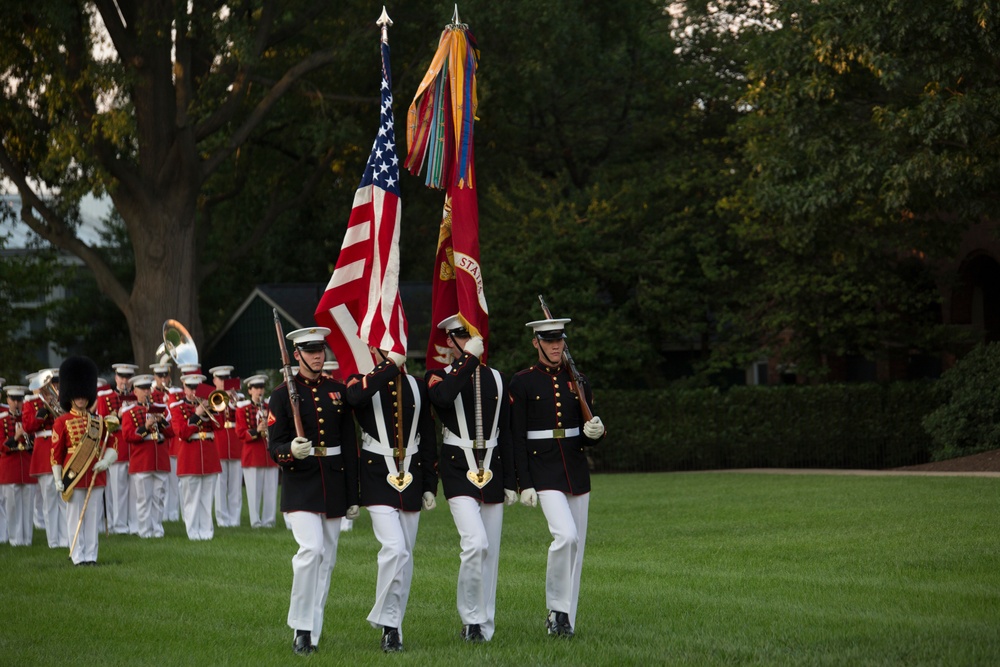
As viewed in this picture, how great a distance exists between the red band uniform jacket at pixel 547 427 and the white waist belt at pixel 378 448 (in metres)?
0.86

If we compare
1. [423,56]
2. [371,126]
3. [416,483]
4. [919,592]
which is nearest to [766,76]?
[423,56]

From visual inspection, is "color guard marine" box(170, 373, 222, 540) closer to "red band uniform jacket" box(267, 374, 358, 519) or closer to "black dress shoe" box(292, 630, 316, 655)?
"red band uniform jacket" box(267, 374, 358, 519)

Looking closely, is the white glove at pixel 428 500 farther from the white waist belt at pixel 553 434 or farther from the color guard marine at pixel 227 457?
the color guard marine at pixel 227 457

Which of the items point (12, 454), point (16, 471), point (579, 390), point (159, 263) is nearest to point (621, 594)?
point (579, 390)

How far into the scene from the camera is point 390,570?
379 inches

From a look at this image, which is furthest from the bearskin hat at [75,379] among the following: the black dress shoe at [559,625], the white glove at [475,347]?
the black dress shoe at [559,625]

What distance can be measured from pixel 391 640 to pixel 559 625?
128 cm

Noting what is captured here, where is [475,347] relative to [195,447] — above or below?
above

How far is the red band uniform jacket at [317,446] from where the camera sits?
32.1ft

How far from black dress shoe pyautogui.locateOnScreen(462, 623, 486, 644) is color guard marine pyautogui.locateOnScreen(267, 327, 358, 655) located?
3.56 feet

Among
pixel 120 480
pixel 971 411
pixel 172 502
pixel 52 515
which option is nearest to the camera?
pixel 52 515

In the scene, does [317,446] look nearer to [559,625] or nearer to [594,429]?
[594,429]

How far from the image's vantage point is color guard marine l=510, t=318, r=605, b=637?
10.0 meters

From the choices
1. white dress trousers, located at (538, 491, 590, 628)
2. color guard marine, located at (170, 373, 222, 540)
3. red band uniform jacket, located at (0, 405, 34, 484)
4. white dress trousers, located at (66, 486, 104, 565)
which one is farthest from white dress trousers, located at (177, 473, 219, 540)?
white dress trousers, located at (538, 491, 590, 628)
